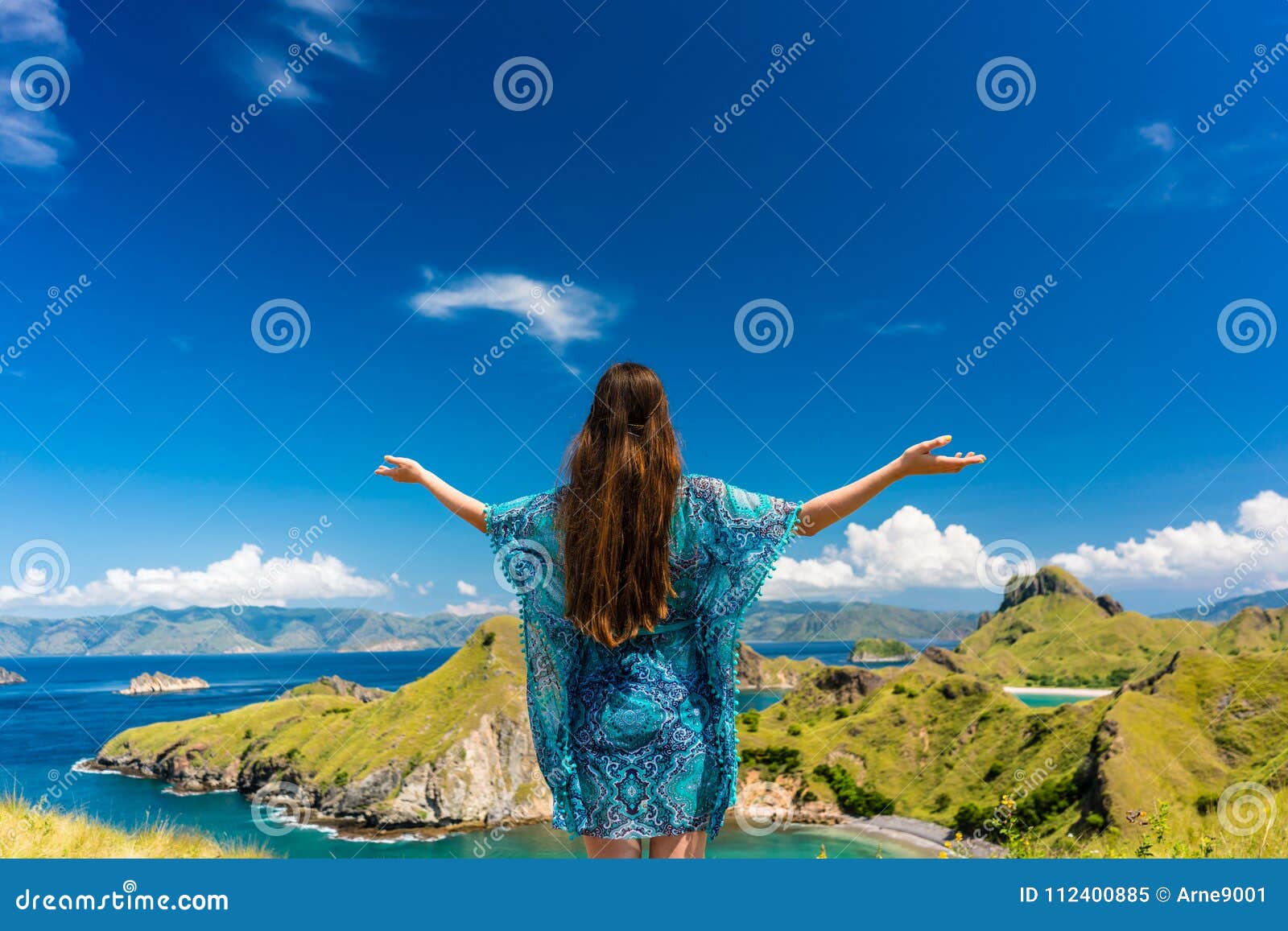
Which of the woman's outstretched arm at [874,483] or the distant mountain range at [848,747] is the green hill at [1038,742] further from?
the woman's outstretched arm at [874,483]

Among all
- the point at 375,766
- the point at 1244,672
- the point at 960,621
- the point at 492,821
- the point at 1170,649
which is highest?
the point at 960,621

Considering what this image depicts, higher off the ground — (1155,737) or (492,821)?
(1155,737)

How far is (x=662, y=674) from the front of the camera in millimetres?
2877

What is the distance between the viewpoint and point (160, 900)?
135 inches

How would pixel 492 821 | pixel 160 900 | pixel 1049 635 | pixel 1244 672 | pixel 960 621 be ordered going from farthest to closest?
1. pixel 960 621
2. pixel 1049 635
3. pixel 492 821
4. pixel 1244 672
5. pixel 160 900

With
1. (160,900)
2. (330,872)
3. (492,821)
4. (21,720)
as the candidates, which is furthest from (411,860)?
(21,720)

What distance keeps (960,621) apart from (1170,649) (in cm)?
7528

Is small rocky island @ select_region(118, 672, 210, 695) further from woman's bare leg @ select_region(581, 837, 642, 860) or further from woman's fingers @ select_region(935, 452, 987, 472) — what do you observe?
woman's fingers @ select_region(935, 452, 987, 472)

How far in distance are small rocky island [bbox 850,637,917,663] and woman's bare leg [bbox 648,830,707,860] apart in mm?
168301

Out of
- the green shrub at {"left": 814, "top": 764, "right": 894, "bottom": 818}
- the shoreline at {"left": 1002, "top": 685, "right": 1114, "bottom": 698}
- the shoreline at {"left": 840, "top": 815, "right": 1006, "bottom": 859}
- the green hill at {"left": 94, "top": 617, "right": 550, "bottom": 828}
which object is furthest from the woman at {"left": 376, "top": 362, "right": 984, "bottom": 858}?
the shoreline at {"left": 1002, "top": 685, "right": 1114, "bottom": 698}

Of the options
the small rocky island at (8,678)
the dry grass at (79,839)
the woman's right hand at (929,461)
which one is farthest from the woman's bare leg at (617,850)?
the small rocky island at (8,678)

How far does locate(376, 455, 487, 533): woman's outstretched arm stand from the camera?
10.6 ft

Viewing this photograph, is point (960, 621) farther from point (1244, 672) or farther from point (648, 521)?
point (648, 521)

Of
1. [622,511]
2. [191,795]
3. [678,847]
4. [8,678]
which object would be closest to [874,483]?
[622,511]
